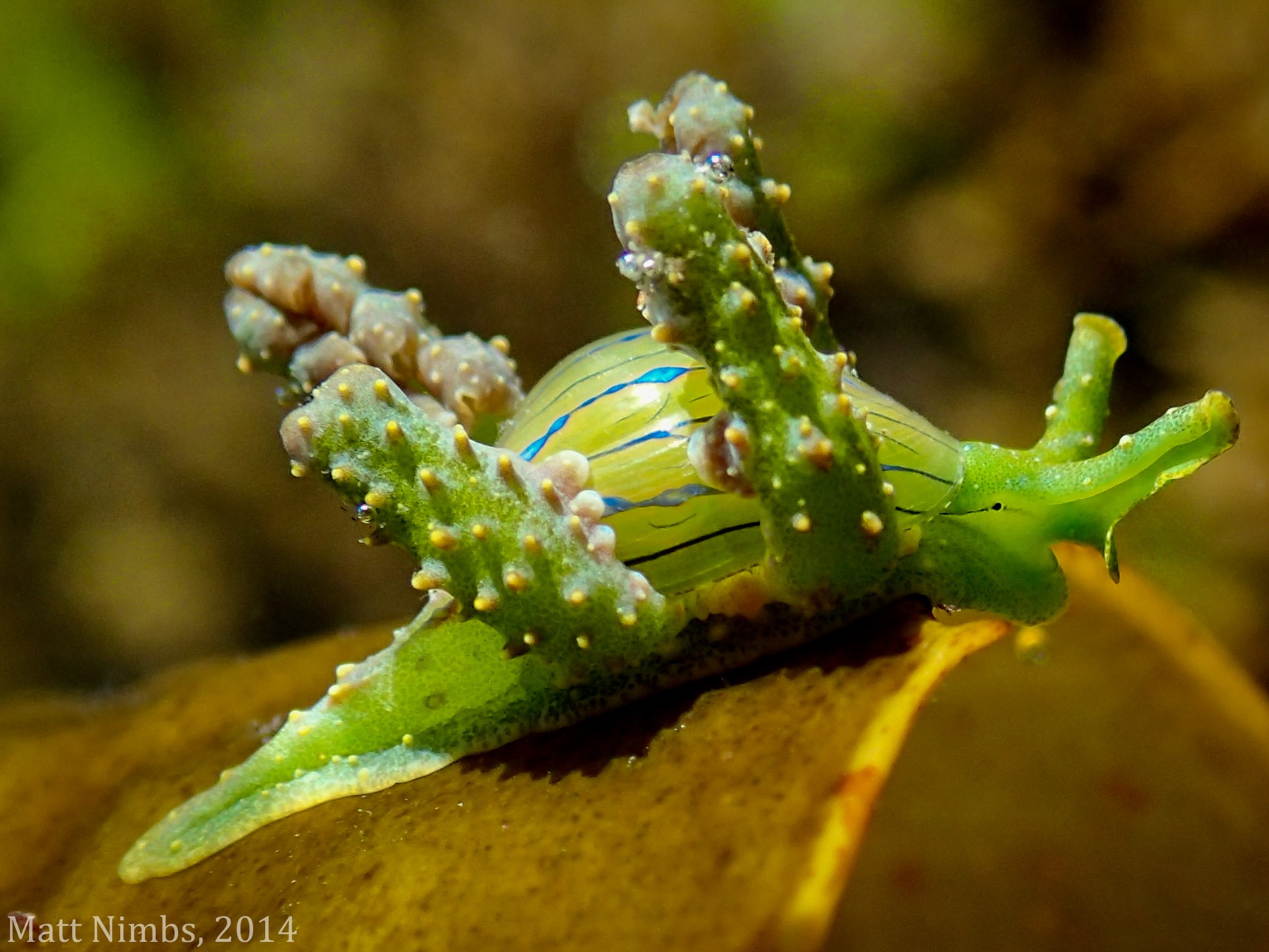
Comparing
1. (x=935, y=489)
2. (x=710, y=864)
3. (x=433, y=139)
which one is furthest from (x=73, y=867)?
(x=433, y=139)

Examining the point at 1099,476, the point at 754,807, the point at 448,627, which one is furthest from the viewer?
the point at 448,627

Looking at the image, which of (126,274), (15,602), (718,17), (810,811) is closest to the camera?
(810,811)

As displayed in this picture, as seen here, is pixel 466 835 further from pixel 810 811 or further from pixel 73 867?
pixel 73 867

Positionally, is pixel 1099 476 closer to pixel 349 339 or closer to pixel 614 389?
pixel 614 389

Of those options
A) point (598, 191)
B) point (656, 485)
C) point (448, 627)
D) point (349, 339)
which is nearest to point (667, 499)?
point (656, 485)

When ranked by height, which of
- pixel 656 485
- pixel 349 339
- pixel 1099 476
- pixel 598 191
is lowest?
pixel 1099 476

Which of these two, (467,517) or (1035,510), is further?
(1035,510)
